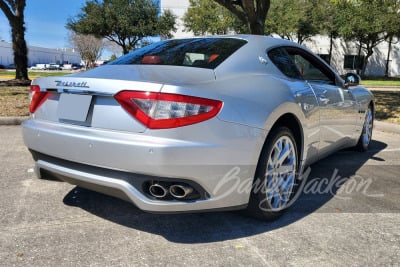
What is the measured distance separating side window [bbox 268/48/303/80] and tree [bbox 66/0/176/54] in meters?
31.6

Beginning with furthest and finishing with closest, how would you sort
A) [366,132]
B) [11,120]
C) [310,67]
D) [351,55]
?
[351,55], [11,120], [366,132], [310,67]

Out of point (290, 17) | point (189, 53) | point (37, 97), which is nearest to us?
point (37, 97)

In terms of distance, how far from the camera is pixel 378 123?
782 centimetres

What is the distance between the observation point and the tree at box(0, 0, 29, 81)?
15438 millimetres

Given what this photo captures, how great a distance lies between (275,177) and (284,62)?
109 centimetres

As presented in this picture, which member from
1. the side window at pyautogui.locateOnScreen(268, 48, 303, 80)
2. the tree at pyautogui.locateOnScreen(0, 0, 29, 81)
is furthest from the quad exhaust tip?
the tree at pyautogui.locateOnScreen(0, 0, 29, 81)

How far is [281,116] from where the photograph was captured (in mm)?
3029

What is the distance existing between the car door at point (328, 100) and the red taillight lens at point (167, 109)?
1687 mm

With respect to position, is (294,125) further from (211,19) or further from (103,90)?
(211,19)

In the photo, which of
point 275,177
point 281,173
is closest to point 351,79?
point 281,173

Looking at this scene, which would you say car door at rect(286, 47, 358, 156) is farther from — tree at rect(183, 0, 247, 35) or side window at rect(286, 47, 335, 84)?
tree at rect(183, 0, 247, 35)

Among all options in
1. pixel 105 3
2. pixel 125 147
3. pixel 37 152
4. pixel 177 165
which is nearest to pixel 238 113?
pixel 177 165

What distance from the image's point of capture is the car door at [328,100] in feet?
12.4

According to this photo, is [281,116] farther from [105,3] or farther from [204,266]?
[105,3]
